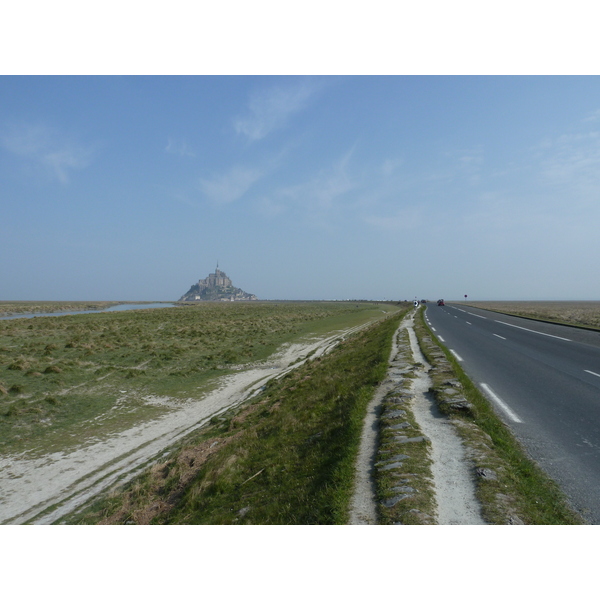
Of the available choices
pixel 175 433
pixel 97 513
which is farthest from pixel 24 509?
pixel 175 433

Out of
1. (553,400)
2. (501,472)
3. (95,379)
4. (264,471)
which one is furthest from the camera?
(95,379)

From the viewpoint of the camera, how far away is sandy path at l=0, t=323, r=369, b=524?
894 cm

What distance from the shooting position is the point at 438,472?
583 centimetres

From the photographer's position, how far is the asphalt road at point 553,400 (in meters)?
5.83

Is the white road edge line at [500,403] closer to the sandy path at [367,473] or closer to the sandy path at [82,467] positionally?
the sandy path at [367,473]

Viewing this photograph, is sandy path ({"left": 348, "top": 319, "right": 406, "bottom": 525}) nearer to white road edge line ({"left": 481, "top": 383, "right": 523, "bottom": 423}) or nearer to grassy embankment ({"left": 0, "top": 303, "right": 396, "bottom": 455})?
white road edge line ({"left": 481, "top": 383, "right": 523, "bottom": 423})

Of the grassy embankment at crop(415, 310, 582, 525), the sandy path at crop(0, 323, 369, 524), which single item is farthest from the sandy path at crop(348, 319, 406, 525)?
the sandy path at crop(0, 323, 369, 524)

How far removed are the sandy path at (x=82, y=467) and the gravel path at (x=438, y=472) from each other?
742 centimetres

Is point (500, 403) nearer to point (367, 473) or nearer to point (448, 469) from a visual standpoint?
point (448, 469)

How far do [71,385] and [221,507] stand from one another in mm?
16009

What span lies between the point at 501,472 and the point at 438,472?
3.28 ft

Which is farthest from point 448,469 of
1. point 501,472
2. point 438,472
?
point 501,472

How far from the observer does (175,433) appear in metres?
13.6

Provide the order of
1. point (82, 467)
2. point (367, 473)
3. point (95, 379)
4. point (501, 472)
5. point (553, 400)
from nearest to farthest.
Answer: point (501, 472)
point (367, 473)
point (553, 400)
point (82, 467)
point (95, 379)
